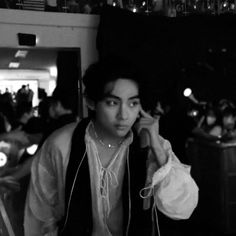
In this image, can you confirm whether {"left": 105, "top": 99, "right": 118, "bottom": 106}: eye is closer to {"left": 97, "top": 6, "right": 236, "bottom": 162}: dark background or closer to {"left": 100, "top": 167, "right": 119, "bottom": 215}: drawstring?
{"left": 100, "top": 167, "right": 119, "bottom": 215}: drawstring

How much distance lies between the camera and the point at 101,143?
1.23 m

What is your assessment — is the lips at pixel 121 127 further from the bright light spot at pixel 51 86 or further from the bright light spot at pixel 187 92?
the bright light spot at pixel 187 92

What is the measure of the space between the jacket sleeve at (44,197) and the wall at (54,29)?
8.72ft

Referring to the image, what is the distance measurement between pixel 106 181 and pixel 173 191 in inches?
7.9

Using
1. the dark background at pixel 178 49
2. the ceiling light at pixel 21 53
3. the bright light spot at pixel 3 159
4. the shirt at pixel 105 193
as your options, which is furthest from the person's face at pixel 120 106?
the ceiling light at pixel 21 53

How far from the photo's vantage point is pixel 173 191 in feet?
3.65

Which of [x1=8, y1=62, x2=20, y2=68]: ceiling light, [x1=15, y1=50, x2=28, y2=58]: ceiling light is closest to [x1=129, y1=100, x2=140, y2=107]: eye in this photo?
[x1=8, y1=62, x2=20, y2=68]: ceiling light

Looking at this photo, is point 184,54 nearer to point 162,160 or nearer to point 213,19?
point 213,19

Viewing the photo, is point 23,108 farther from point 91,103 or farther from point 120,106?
point 120,106

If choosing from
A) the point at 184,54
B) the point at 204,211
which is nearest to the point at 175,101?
the point at 184,54

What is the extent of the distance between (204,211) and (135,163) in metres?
2.25

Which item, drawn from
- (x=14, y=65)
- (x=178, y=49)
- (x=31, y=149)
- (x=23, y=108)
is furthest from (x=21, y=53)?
(x=31, y=149)

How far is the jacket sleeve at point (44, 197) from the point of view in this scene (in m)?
1.17

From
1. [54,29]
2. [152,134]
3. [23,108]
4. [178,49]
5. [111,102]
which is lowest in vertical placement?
[23,108]
